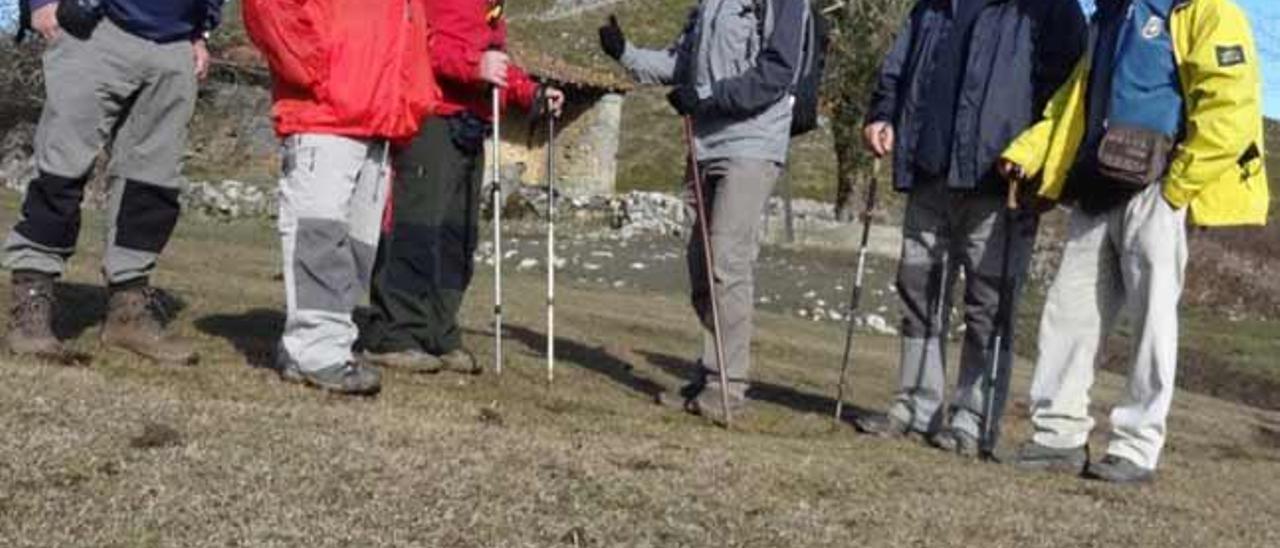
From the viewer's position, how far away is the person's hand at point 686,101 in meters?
9.05

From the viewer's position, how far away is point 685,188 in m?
9.51

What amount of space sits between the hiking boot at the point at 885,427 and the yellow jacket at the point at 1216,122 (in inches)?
75.2

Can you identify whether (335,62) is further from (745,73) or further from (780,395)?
(780,395)

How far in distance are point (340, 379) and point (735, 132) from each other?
8.27 ft

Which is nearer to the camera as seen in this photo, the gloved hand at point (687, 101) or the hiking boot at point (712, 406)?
the hiking boot at point (712, 406)

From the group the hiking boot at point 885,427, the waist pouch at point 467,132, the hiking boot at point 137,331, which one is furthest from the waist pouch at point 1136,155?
the hiking boot at point 137,331

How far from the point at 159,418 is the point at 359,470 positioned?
88 cm

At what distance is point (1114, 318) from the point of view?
8.84m

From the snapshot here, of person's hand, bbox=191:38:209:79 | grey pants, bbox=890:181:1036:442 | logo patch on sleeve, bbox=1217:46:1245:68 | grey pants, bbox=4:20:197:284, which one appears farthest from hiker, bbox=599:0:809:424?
grey pants, bbox=4:20:197:284

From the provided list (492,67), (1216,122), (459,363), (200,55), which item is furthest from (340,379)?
(1216,122)

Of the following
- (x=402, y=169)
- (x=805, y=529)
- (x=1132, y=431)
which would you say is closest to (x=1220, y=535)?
(x=1132, y=431)

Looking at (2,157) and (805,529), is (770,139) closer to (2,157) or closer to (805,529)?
(805,529)

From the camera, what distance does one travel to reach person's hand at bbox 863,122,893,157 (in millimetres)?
9406

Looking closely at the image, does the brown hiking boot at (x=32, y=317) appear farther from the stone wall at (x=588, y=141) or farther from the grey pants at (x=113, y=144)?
the stone wall at (x=588, y=141)
